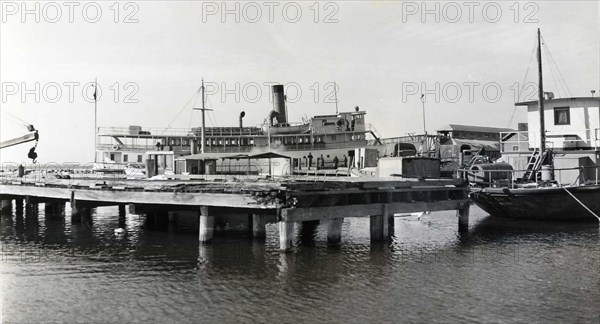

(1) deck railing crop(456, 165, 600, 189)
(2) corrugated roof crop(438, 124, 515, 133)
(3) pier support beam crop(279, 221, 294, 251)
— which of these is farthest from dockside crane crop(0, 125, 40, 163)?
(2) corrugated roof crop(438, 124, 515, 133)

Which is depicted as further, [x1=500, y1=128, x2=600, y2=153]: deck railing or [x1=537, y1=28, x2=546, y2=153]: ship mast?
[x1=500, y1=128, x2=600, y2=153]: deck railing

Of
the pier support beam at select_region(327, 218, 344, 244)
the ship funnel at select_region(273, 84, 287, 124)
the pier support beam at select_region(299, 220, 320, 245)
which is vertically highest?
the ship funnel at select_region(273, 84, 287, 124)

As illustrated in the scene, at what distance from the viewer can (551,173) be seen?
3319 centimetres

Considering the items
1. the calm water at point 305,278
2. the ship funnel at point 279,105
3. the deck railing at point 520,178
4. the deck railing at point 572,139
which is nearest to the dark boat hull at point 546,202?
the deck railing at point 520,178

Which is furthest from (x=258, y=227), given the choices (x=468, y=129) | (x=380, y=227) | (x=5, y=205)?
(x=468, y=129)

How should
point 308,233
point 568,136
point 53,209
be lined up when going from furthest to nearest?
point 53,209 < point 568,136 < point 308,233

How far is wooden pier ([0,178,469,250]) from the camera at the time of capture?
65.1 feet

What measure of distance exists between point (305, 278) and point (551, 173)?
2313cm

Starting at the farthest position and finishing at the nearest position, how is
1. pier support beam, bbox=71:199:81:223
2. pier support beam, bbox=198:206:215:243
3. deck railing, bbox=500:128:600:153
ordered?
deck railing, bbox=500:128:600:153 → pier support beam, bbox=71:199:81:223 → pier support beam, bbox=198:206:215:243

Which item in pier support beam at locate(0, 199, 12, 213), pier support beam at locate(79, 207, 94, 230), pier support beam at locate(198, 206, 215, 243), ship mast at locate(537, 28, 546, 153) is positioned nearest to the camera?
pier support beam at locate(198, 206, 215, 243)

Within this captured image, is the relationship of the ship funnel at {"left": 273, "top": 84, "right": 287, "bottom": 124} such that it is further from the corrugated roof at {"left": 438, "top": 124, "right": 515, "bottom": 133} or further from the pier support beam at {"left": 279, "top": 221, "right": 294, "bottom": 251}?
the pier support beam at {"left": 279, "top": 221, "right": 294, "bottom": 251}

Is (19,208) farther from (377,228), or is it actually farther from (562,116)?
(562,116)

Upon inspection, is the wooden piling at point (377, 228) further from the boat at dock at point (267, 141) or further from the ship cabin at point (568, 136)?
the boat at dock at point (267, 141)

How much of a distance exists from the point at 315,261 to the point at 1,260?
1253 cm
